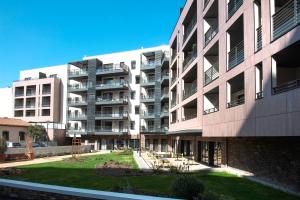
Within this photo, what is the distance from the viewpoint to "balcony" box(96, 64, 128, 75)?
66256 millimetres

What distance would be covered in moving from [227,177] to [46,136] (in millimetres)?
53594

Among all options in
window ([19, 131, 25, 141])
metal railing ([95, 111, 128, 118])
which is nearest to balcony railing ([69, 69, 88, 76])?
metal railing ([95, 111, 128, 118])

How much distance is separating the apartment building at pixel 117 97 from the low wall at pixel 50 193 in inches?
1999

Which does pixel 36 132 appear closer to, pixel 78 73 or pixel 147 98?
pixel 78 73

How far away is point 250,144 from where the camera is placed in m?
22.5

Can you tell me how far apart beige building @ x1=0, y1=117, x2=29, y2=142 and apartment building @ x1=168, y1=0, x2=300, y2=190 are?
39.1 metres

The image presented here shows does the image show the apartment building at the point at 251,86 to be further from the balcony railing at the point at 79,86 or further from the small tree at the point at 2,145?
the balcony railing at the point at 79,86

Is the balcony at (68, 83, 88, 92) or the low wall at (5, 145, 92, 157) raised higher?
the balcony at (68, 83, 88, 92)

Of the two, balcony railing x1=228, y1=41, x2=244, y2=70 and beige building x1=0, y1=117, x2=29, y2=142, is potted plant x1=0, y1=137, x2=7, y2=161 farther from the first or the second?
balcony railing x1=228, y1=41, x2=244, y2=70

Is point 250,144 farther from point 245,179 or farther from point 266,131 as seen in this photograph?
point 266,131

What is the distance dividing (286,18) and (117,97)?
54.7 m

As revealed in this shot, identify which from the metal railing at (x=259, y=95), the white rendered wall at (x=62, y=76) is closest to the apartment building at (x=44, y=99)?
the white rendered wall at (x=62, y=76)

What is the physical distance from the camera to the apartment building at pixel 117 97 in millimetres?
64812

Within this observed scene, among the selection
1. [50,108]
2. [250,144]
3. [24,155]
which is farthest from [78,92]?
[250,144]
